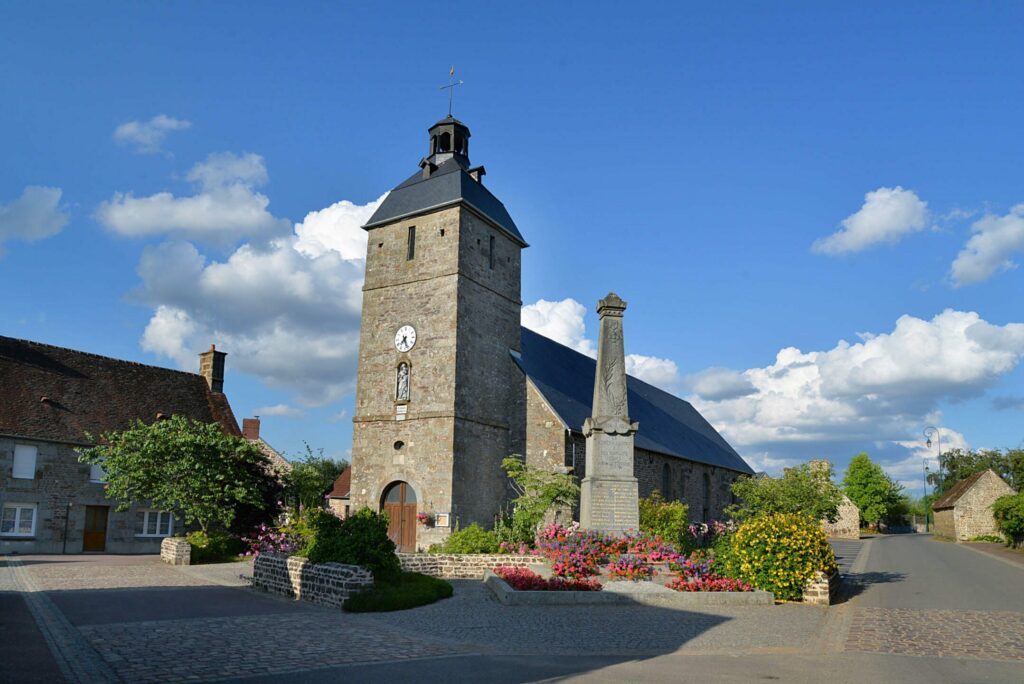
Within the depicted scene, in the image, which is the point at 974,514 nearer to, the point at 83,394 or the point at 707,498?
the point at 707,498

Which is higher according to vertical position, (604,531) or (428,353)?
(428,353)

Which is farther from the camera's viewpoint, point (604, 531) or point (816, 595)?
point (604, 531)

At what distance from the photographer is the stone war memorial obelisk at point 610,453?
676 inches

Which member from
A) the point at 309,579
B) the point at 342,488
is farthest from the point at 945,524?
the point at 309,579

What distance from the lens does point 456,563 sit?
17.4 meters

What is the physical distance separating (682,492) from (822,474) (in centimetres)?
1257

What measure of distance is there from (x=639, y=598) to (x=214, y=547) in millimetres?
13968

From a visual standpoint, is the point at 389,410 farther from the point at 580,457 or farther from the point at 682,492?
the point at 682,492

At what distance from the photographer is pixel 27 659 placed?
7.74m

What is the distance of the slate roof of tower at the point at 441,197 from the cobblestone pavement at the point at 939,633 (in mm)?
17312

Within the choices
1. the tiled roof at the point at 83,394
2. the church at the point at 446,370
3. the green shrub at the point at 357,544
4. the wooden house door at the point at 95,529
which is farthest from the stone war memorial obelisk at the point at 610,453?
the tiled roof at the point at 83,394

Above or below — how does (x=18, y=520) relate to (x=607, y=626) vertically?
above

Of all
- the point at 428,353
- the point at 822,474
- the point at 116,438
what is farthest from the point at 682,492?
the point at 116,438

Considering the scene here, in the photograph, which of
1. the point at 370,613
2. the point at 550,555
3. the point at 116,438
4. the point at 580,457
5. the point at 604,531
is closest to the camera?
the point at 370,613
